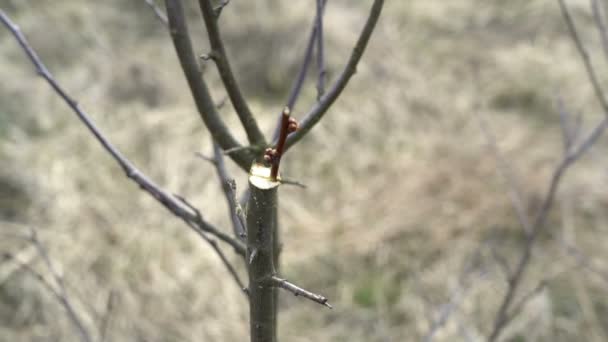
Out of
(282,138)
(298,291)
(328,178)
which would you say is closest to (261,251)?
(298,291)

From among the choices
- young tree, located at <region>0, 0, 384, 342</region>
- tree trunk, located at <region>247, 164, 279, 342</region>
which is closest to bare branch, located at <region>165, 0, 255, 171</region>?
young tree, located at <region>0, 0, 384, 342</region>

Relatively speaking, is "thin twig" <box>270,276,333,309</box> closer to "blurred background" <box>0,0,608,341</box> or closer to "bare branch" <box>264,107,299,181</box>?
"bare branch" <box>264,107,299,181</box>

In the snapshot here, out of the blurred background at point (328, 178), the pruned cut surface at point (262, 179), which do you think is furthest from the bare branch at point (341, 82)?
the blurred background at point (328, 178)

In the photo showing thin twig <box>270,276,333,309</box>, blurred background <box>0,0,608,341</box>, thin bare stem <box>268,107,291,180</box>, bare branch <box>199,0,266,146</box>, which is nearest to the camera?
thin bare stem <box>268,107,291,180</box>

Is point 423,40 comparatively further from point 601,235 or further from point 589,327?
point 589,327

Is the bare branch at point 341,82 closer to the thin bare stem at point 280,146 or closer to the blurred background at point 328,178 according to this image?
the thin bare stem at point 280,146

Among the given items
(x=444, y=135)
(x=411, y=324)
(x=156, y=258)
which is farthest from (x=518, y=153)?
(x=156, y=258)
